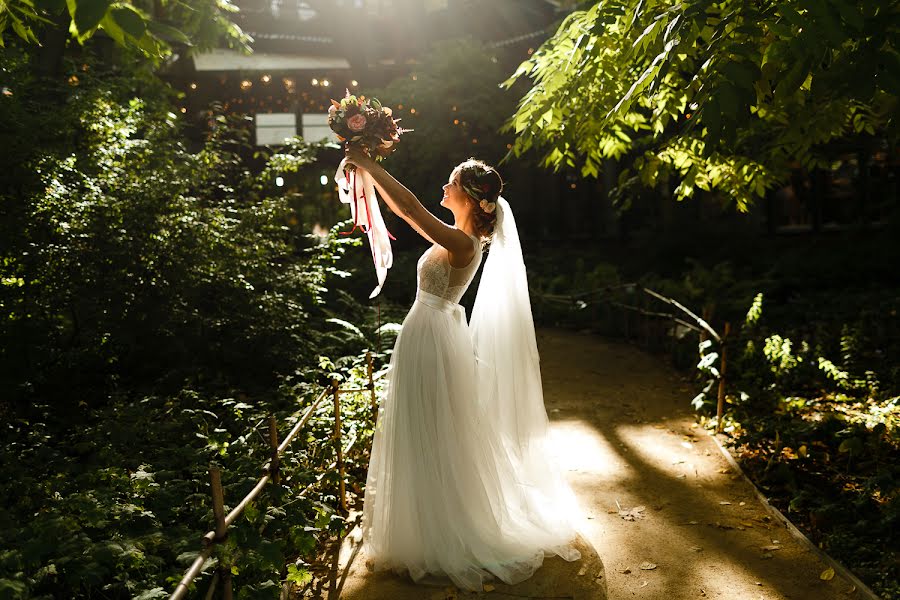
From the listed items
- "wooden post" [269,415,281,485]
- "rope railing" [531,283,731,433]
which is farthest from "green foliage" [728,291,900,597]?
"wooden post" [269,415,281,485]

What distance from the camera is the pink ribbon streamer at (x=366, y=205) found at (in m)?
4.27

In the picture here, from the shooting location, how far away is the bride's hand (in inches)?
159

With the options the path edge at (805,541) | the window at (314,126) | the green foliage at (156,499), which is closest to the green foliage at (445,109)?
the window at (314,126)

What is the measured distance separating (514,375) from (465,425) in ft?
1.85

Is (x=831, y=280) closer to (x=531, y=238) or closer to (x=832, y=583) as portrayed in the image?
(x=531, y=238)

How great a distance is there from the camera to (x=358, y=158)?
13.3 ft

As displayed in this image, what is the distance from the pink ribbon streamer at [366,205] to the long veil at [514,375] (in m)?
0.69

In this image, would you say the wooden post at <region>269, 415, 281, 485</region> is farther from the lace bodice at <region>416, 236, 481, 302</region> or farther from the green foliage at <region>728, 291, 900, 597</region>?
the green foliage at <region>728, 291, 900, 597</region>

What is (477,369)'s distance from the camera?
14.8 feet

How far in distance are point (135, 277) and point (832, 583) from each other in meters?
6.29

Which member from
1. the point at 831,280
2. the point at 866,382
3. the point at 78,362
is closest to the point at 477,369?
the point at 78,362

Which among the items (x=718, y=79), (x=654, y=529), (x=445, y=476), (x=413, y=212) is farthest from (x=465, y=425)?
(x=718, y=79)

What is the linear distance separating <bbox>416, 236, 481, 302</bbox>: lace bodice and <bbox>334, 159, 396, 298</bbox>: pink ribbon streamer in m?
0.27

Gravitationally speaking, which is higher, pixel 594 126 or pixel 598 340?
pixel 594 126
